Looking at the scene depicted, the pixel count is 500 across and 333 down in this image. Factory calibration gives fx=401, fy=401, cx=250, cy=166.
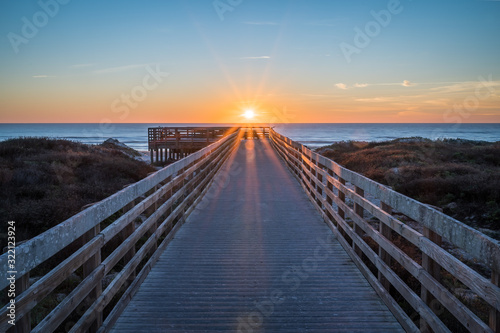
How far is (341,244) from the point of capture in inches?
251

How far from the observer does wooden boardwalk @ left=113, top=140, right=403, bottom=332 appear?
396cm

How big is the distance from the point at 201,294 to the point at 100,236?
1.52m

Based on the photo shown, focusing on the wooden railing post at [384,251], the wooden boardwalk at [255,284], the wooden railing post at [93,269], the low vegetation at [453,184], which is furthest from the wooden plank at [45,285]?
the low vegetation at [453,184]

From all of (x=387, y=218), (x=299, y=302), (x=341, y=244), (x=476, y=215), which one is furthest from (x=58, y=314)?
(x=476, y=215)

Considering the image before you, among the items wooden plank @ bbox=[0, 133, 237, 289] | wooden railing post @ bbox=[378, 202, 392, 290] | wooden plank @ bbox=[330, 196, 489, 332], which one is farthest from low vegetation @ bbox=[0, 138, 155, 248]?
wooden plank @ bbox=[330, 196, 489, 332]

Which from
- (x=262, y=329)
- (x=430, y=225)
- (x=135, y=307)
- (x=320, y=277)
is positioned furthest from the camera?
(x=320, y=277)

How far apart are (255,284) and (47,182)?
28.5 ft

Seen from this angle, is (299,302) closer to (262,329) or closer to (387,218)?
(262,329)

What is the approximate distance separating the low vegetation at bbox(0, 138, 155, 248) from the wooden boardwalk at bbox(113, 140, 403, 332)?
3022 mm

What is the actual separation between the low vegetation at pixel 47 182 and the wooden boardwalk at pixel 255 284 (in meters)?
3.02

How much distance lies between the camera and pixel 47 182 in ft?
37.0

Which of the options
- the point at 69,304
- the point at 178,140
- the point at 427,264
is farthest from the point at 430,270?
the point at 178,140

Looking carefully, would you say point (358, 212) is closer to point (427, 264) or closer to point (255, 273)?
point (255, 273)

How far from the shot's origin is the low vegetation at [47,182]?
26.7 ft
